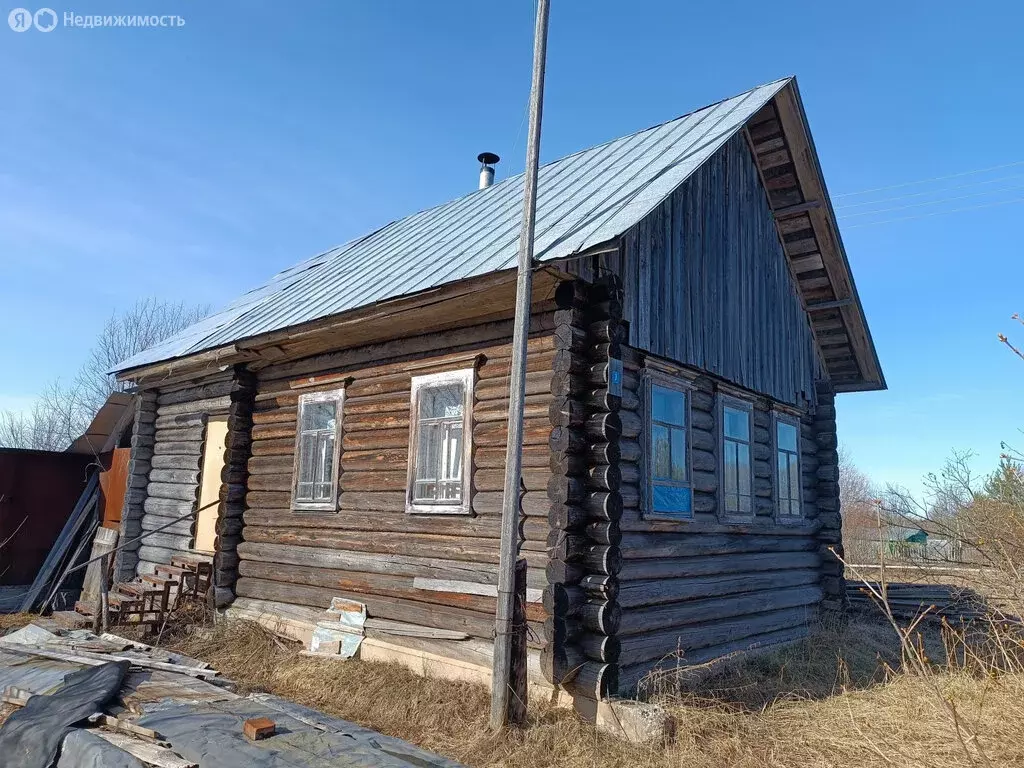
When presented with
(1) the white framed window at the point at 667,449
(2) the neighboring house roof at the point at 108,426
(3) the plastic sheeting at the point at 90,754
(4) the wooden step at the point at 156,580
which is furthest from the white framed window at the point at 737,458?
(2) the neighboring house roof at the point at 108,426

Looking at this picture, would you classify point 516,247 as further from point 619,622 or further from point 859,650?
point 859,650

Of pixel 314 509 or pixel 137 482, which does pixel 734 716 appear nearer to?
pixel 314 509

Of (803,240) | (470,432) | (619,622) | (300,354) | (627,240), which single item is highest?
(803,240)

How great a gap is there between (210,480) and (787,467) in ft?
27.4

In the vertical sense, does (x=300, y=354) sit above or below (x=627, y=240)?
below

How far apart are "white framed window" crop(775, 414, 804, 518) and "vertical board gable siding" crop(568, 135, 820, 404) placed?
40cm

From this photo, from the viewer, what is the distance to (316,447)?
388 inches

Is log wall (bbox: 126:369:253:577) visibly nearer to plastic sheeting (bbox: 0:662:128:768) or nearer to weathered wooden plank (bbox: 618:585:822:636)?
plastic sheeting (bbox: 0:662:128:768)

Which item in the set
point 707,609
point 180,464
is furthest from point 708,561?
point 180,464

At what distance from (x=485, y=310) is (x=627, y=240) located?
1.56 m

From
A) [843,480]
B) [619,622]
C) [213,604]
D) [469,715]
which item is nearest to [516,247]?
[619,622]

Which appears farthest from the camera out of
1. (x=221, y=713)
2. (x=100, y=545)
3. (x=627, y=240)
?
(x=100, y=545)

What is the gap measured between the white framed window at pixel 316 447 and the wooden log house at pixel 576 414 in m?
0.04

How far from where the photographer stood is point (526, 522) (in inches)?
284
